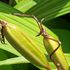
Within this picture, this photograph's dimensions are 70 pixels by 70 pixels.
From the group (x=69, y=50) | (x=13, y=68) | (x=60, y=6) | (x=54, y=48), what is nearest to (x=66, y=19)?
(x=60, y=6)

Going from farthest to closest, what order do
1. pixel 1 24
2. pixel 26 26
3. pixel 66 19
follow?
pixel 66 19, pixel 26 26, pixel 1 24

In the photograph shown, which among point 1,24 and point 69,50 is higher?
point 1,24

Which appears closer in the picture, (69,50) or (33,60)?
(33,60)

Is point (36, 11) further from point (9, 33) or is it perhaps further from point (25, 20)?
point (9, 33)

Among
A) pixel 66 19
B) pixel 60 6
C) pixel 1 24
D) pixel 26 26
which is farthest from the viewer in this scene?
pixel 66 19

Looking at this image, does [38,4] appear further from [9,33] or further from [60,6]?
[9,33]

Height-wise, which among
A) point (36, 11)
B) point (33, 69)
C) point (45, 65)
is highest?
point (45, 65)

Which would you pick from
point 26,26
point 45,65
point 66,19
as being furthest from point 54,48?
point 66,19

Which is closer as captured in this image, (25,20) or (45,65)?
(45,65)

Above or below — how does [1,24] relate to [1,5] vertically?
above
